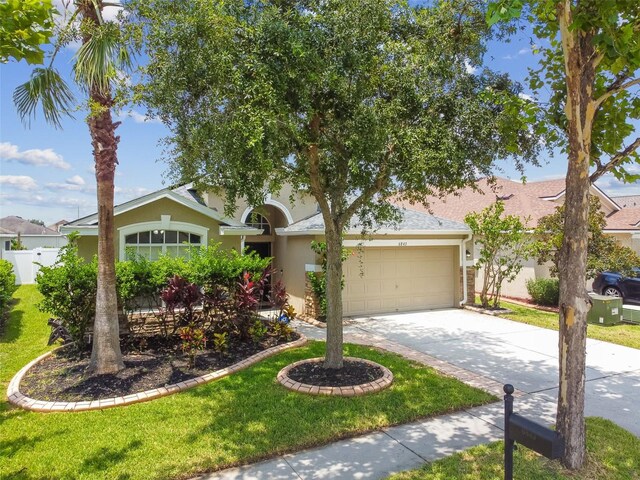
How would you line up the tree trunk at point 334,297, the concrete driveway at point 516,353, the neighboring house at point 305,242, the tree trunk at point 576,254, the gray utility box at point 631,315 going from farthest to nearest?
the gray utility box at point 631,315 < the neighboring house at point 305,242 < the tree trunk at point 334,297 < the concrete driveway at point 516,353 < the tree trunk at point 576,254

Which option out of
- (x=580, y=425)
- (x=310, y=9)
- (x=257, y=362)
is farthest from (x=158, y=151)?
(x=580, y=425)

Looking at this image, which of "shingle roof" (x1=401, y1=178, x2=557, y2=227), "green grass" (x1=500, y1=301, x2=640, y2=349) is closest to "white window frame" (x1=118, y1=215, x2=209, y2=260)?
"shingle roof" (x1=401, y1=178, x2=557, y2=227)

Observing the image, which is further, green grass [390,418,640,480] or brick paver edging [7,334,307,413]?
brick paver edging [7,334,307,413]

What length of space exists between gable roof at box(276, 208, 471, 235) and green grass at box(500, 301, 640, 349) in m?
3.50

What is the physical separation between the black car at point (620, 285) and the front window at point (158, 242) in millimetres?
15547

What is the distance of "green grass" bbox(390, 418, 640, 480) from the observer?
14.5 ft

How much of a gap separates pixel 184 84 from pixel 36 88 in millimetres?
3133

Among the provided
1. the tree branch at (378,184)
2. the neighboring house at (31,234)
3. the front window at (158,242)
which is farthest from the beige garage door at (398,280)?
the neighboring house at (31,234)

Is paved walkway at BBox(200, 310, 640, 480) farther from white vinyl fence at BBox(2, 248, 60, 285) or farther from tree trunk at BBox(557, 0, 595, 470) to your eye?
white vinyl fence at BBox(2, 248, 60, 285)

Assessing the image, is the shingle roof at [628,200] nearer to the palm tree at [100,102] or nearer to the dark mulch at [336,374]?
the dark mulch at [336,374]

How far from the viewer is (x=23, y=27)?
339cm

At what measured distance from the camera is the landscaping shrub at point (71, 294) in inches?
329

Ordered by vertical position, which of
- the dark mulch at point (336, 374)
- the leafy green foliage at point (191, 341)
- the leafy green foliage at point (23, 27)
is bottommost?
the dark mulch at point (336, 374)

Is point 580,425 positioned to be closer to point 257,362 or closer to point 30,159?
point 257,362
